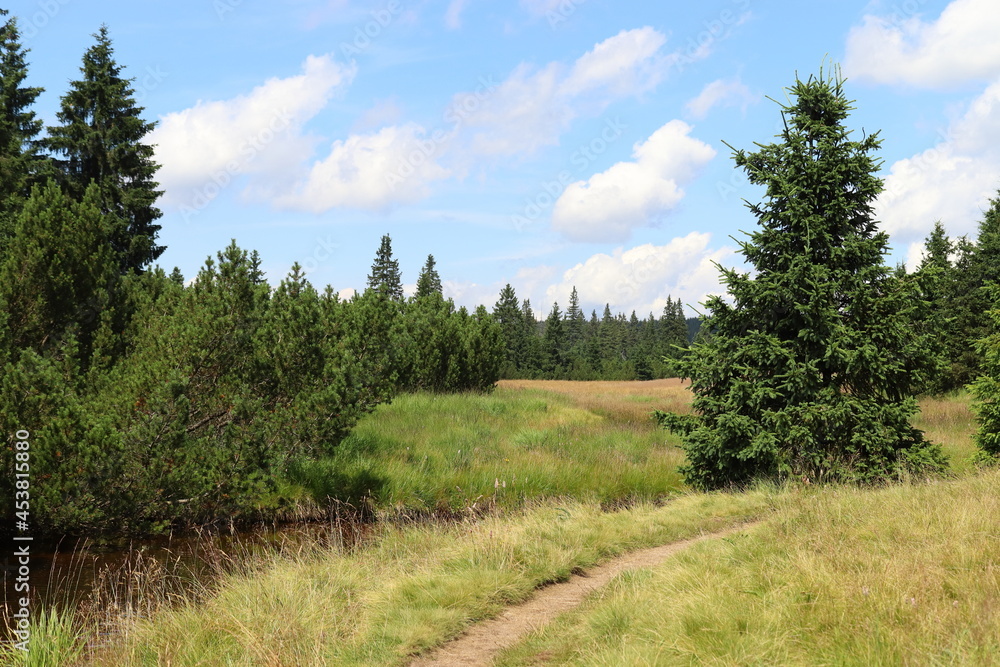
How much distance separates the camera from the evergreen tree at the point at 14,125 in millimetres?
24781

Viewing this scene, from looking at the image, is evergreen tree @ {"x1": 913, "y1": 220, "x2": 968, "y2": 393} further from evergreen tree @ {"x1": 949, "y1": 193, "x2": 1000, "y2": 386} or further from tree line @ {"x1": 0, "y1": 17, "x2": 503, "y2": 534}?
tree line @ {"x1": 0, "y1": 17, "x2": 503, "y2": 534}

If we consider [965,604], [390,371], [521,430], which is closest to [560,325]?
[521,430]

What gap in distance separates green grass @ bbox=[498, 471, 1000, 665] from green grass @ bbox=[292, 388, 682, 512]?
4911mm

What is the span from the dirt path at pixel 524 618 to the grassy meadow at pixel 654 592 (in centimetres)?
13

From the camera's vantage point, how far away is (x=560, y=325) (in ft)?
289

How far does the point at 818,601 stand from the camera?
178 inches

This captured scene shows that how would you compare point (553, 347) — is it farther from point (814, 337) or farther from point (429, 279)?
point (814, 337)

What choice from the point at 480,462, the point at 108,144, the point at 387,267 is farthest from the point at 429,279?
the point at 480,462

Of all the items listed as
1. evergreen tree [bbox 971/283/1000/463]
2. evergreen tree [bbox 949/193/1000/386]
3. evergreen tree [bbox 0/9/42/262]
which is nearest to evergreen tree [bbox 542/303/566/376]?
evergreen tree [bbox 949/193/1000/386]

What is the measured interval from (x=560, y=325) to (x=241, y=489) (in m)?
79.3

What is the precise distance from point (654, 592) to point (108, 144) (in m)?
32.5

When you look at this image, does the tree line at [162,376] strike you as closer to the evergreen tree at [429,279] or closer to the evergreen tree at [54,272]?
the evergreen tree at [54,272]

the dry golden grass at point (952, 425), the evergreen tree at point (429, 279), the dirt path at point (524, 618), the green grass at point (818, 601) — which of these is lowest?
the dry golden grass at point (952, 425)

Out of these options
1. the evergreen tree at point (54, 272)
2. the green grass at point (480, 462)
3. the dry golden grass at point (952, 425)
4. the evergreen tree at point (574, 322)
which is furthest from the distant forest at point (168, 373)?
the evergreen tree at point (574, 322)
